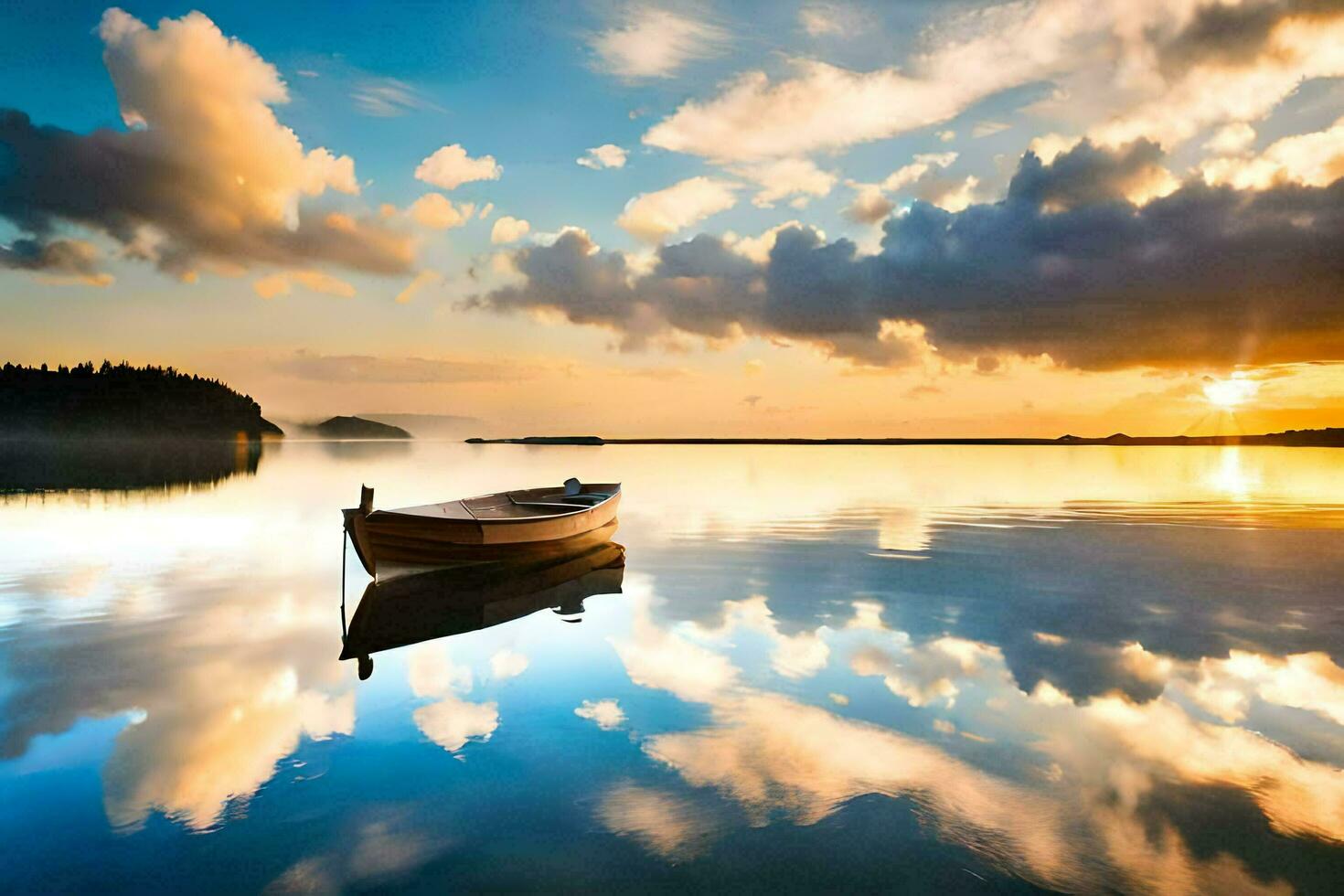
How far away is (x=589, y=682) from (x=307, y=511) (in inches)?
1228

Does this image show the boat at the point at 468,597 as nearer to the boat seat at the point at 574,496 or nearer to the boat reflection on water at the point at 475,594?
the boat reflection on water at the point at 475,594

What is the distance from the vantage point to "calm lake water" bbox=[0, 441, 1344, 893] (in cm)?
644

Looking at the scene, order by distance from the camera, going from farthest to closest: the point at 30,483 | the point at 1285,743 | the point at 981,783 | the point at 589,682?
1. the point at 30,483
2. the point at 589,682
3. the point at 1285,743
4. the point at 981,783

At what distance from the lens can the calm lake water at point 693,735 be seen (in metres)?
Answer: 6.44

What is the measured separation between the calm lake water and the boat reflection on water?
1.88ft

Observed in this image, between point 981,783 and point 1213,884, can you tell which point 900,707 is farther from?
point 1213,884

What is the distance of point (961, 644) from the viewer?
541 inches

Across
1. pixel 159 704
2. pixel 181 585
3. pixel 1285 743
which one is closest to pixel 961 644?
pixel 1285 743

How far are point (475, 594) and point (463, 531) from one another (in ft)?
6.46

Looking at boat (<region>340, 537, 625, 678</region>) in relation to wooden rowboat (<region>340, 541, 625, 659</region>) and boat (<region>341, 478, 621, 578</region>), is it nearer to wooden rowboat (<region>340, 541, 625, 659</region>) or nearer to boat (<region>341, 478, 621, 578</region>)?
wooden rowboat (<region>340, 541, 625, 659</region>)

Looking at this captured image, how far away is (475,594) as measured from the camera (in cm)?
1862

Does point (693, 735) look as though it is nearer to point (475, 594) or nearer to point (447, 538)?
point (475, 594)

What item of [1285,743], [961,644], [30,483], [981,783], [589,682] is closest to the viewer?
[981,783]

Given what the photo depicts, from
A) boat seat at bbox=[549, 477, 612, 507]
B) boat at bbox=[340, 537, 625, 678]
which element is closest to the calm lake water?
boat at bbox=[340, 537, 625, 678]
